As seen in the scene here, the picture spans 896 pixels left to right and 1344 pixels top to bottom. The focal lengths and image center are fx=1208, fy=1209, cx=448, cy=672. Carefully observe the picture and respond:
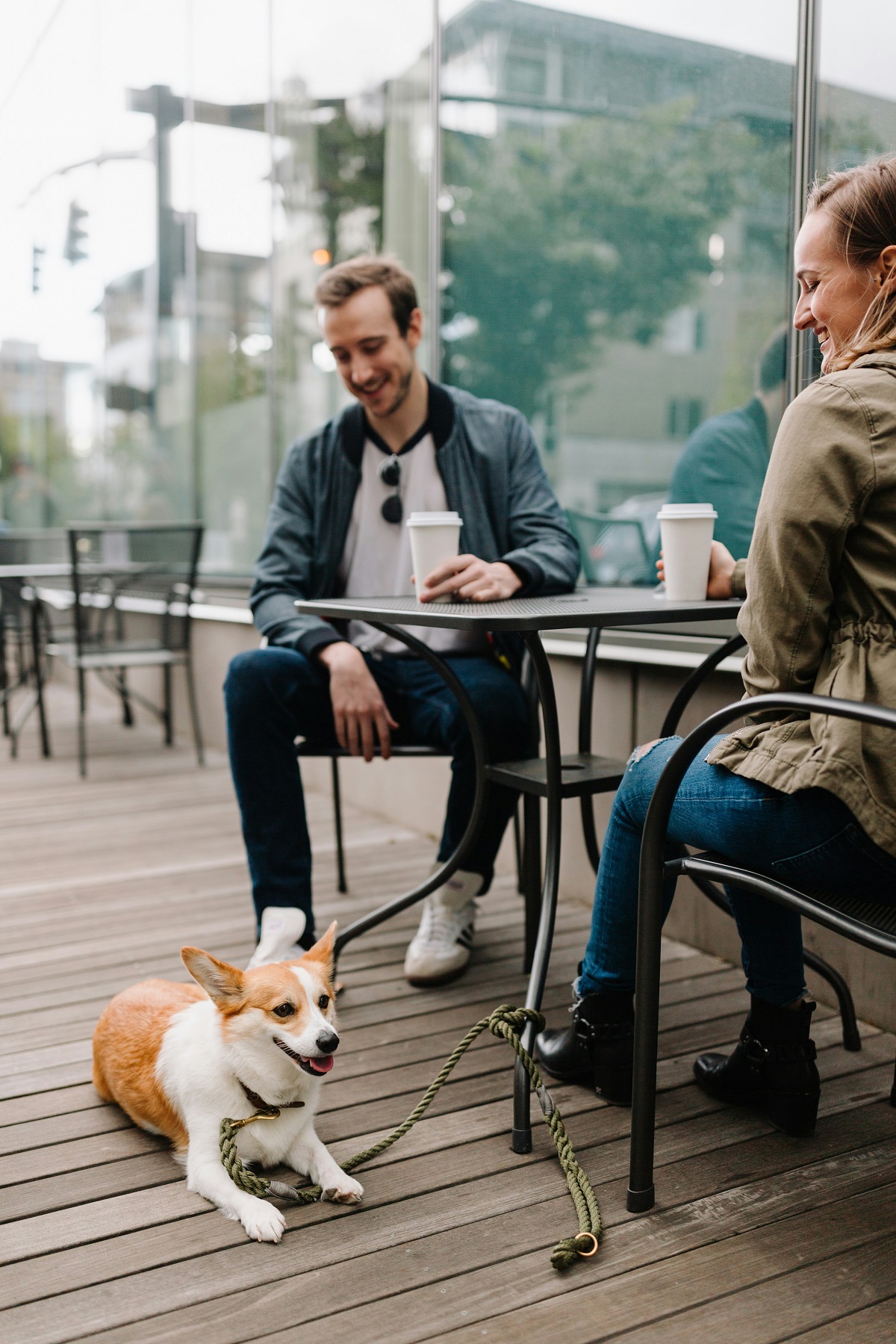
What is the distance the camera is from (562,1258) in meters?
1.49

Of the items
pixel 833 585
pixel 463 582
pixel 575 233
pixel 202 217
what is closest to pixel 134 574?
pixel 202 217

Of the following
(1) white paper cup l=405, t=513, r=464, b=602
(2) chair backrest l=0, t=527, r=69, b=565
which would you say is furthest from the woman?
(2) chair backrest l=0, t=527, r=69, b=565

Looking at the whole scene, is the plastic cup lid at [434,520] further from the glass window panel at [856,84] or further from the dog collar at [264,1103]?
the glass window panel at [856,84]

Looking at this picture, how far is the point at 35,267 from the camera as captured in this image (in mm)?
9141

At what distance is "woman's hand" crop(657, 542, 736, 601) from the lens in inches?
81.4

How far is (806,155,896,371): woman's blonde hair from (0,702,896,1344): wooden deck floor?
1.12 m

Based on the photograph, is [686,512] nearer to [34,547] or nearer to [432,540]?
[432,540]

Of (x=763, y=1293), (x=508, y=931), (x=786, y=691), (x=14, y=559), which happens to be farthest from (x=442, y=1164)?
(x=14, y=559)

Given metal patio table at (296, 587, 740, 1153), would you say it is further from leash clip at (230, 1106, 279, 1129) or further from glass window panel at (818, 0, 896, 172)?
glass window panel at (818, 0, 896, 172)

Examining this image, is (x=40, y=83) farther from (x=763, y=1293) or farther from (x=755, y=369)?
(x=763, y=1293)

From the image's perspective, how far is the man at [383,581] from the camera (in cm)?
238

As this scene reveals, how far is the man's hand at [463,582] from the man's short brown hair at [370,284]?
0.75 m

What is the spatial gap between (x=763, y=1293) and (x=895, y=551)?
899 mm

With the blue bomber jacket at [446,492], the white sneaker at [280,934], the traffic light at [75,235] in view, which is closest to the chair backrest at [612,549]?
the blue bomber jacket at [446,492]
